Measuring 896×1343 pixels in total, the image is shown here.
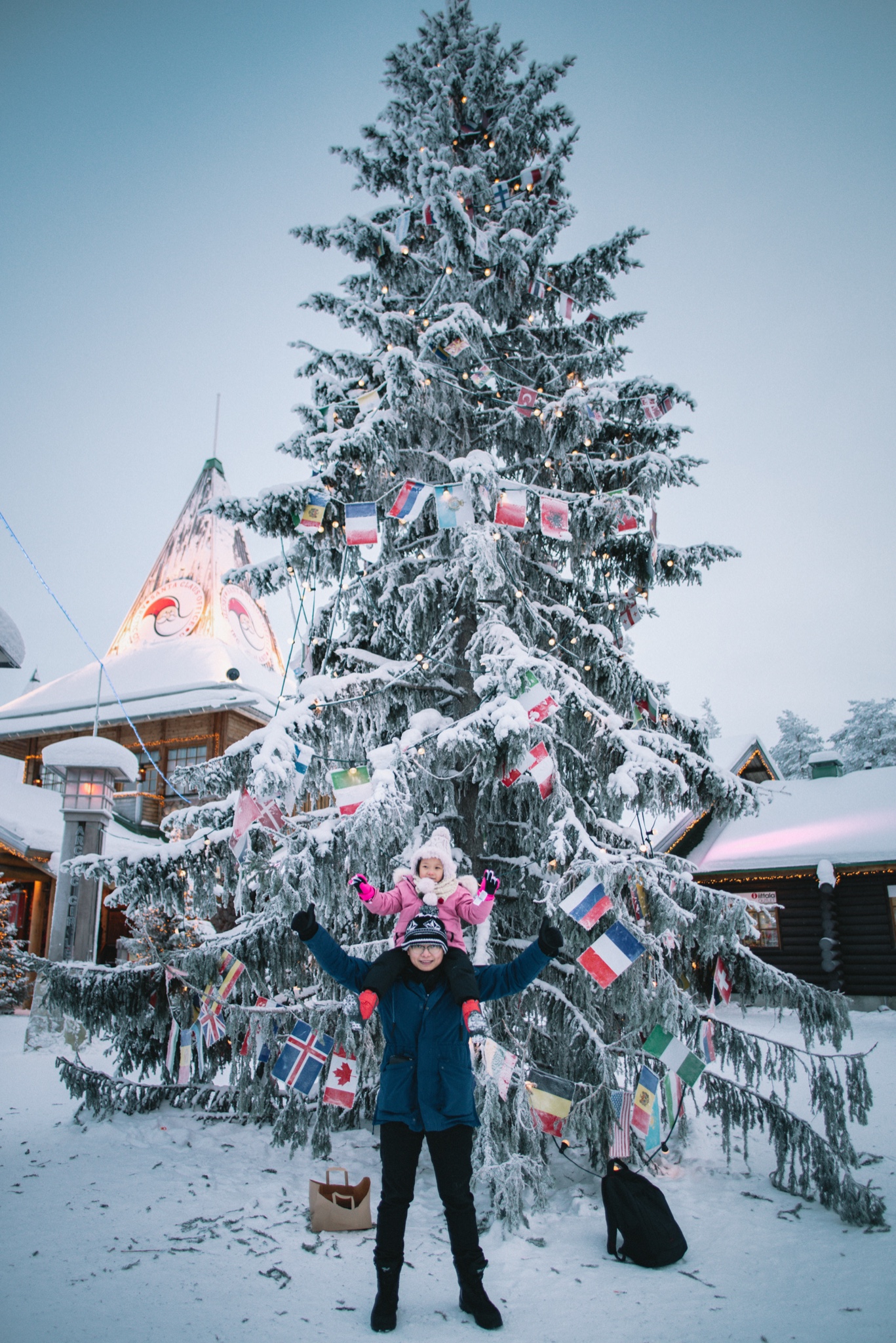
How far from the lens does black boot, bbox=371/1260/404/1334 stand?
3.01 m

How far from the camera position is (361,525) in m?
6.27

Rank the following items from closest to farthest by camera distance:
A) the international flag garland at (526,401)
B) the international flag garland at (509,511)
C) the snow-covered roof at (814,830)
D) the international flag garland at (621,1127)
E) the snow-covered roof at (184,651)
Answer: the international flag garland at (621,1127) → the international flag garland at (509,511) → the international flag garland at (526,401) → the snow-covered roof at (814,830) → the snow-covered roof at (184,651)

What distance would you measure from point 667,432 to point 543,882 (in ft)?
15.0

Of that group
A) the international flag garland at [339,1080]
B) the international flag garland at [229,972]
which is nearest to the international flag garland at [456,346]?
the international flag garland at [229,972]

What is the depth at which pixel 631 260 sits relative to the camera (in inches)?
294

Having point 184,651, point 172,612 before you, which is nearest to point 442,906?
point 184,651

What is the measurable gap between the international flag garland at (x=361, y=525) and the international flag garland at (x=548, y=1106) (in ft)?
14.4

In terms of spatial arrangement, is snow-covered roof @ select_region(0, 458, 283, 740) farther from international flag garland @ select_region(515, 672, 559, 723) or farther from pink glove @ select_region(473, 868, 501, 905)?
pink glove @ select_region(473, 868, 501, 905)

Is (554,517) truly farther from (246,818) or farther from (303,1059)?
(303,1059)

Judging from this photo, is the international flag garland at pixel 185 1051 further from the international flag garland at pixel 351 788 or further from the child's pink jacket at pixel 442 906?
the child's pink jacket at pixel 442 906

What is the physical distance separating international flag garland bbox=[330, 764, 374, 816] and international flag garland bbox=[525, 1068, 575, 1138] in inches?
86.8

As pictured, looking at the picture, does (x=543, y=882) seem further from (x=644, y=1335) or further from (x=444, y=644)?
(x=644, y=1335)

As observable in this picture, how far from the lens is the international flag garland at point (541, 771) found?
5012 millimetres

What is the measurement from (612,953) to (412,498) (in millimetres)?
4006
